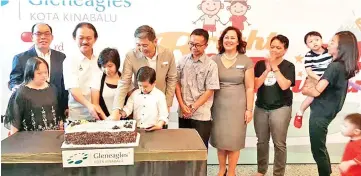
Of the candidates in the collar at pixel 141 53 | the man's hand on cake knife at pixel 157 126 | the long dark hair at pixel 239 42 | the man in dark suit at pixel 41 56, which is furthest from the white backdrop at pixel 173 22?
the man's hand on cake knife at pixel 157 126

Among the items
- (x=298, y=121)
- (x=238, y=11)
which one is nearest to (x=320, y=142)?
(x=298, y=121)

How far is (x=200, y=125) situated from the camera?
2732 millimetres

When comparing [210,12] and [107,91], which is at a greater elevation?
[210,12]

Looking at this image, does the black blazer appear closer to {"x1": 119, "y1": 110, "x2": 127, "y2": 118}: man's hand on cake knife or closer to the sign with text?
{"x1": 119, "y1": 110, "x2": 127, "y2": 118}: man's hand on cake knife

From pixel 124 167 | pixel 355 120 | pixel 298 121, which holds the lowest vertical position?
pixel 298 121

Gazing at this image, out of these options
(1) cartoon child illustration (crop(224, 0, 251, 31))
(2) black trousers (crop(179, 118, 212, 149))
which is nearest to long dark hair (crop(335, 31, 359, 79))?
(1) cartoon child illustration (crop(224, 0, 251, 31))

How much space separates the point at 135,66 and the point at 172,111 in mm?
803

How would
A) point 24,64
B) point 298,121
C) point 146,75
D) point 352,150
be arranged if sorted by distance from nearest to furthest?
point 352,150 < point 146,75 < point 24,64 < point 298,121

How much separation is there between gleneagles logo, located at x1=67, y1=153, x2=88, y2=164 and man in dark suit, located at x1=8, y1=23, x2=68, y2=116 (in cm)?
123

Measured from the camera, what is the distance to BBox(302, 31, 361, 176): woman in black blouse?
2947 mm

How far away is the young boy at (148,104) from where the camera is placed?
2.33 metres

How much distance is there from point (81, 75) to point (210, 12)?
4.04ft

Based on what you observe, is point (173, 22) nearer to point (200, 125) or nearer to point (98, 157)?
point (200, 125)

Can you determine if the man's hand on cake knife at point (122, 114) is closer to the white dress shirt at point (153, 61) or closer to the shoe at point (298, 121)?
the white dress shirt at point (153, 61)
